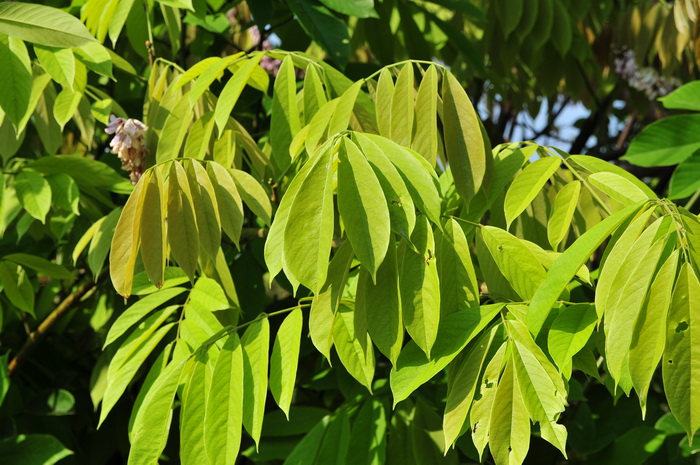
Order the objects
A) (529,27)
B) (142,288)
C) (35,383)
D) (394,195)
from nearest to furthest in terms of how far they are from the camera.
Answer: (394,195) < (142,288) < (35,383) < (529,27)

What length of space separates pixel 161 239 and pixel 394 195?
325mm

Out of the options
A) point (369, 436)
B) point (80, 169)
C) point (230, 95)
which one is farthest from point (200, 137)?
point (369, 436)

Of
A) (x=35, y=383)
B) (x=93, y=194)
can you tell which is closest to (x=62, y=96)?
(x=93, y=194)

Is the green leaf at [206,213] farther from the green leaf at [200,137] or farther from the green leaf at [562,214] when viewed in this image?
the green leaf at [562,214]

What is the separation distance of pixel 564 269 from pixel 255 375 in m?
0.40

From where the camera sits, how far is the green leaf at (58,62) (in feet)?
3.74

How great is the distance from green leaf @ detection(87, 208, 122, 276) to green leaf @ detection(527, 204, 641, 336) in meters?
0.74

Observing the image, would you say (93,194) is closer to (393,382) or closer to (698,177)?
(393,382)

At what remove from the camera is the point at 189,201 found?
989 millimetres

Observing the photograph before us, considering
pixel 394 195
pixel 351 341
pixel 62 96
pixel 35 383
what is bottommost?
pixel 35 383

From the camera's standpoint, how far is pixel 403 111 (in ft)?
3.44

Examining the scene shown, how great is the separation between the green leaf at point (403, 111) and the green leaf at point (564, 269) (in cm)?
33

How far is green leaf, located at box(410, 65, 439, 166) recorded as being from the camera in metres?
1.04

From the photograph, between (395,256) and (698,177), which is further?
(698,177)
